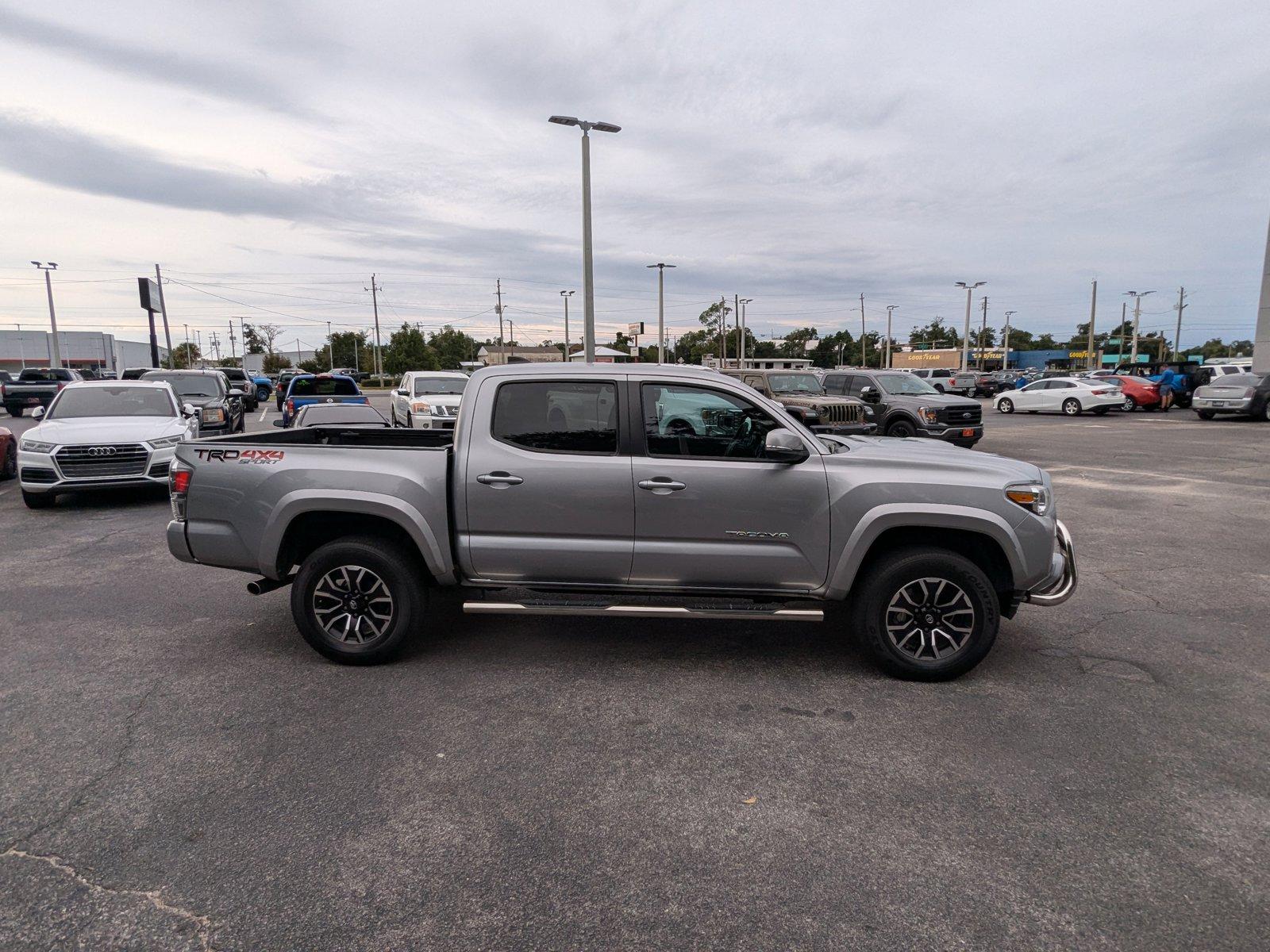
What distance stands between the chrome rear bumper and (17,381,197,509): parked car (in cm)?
1004

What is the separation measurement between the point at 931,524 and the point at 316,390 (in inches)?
656

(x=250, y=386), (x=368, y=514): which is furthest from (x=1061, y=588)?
(x=250, y=386)

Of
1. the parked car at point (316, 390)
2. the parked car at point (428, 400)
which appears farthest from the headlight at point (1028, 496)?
the parked car at point (316, 390)

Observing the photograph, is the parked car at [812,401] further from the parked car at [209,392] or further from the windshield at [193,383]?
the windshield at [193,383]

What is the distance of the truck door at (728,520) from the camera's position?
4.45 m

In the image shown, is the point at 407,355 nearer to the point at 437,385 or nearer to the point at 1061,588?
the point at 437,385

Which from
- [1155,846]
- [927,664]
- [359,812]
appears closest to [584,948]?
[359,812]

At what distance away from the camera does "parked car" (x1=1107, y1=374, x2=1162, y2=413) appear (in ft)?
94.0

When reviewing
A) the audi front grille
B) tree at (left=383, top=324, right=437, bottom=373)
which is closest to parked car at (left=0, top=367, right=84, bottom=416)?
the audi front grille

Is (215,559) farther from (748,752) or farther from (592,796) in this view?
(748,752)

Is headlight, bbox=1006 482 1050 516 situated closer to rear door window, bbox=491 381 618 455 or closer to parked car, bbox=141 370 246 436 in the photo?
rear door window, bbox=491 381 618 455

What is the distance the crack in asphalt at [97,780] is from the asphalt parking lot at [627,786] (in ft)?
0.05

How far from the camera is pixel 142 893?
8.82 feet

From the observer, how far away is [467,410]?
4.75m
